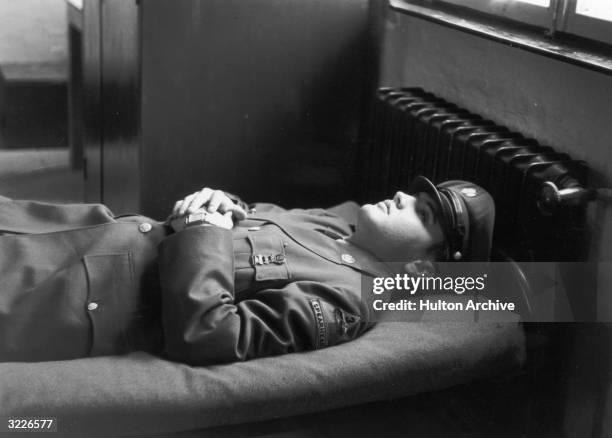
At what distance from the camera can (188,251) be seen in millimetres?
1186

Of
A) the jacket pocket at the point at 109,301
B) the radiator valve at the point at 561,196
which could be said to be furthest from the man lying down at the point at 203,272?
the radiator valve at the point at 561,196

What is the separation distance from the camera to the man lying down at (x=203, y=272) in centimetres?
116

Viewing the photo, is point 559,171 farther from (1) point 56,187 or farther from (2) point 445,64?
(1) point 56,187

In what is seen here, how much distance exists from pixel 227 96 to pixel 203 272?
0.81 meters

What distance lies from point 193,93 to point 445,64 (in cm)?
60

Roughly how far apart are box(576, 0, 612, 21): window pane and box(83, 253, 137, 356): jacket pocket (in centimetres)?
86

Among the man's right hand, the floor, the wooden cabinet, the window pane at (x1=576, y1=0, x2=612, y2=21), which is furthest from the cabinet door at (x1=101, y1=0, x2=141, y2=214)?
the window pane at (x1=576, y1=0, x2=612, y2=21)

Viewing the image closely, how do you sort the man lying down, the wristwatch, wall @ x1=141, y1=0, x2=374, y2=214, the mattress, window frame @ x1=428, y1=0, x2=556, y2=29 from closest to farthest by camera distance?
the mattress < the man lying down < the wristwatch < window frame @ x1=428, y1=0, x2=556, y2=29 < wall @ x1=141, y1=0, x2=374, y2=214

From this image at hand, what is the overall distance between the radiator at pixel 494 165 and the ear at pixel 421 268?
0.47 feet

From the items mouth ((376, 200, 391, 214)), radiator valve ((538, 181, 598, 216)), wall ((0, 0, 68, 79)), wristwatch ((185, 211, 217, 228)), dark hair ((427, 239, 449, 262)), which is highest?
wall ((0, 0, 68, 79))

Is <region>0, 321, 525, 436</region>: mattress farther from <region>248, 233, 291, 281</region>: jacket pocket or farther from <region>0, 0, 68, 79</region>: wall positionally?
<region>0, 0, 68, 79</region>: wall

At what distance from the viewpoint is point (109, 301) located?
3.90 feet

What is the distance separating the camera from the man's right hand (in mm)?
1331

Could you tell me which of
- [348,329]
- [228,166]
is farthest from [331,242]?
[228,166]
